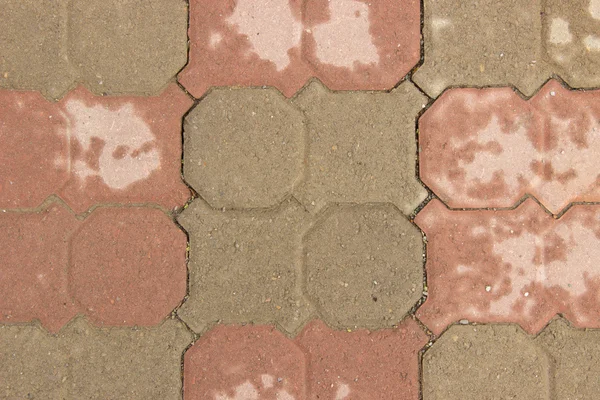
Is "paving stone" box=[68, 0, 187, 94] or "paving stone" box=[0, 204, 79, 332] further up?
"paving stone" box=[68, 0, 187, 94]

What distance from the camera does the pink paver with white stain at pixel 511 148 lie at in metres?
1.78

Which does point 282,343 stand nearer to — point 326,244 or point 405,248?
point 326,244

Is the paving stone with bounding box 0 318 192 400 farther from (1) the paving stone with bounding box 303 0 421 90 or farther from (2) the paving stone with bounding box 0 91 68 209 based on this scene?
(1) the paving stone with bounding box 303 0 421 90

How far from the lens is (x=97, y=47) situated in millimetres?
1815

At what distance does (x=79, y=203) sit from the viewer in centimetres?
180

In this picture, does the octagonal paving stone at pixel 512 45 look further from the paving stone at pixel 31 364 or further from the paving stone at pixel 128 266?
the paving stone at pixel 31 364

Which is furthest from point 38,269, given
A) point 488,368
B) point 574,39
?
point 574,39

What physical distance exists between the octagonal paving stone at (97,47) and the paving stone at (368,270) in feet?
3.02

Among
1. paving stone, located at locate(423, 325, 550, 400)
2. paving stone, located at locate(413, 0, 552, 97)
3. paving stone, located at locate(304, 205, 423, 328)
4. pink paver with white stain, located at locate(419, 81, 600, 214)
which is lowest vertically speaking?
paving stone, located at locate(423, 325, 550, 400)

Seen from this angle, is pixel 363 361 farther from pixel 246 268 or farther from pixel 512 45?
pixel 512 45

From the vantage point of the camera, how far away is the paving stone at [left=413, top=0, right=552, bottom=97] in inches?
70.5

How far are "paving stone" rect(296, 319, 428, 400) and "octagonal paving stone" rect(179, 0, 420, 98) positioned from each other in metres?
0.94

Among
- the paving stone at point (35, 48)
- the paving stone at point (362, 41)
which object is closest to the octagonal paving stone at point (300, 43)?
the paving stone at point (362, 41)

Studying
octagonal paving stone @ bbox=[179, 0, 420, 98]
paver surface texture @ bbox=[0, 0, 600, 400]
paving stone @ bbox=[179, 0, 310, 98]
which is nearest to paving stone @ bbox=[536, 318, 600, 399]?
paver surface texture @ bbox=[0, 0, 600, 400]
